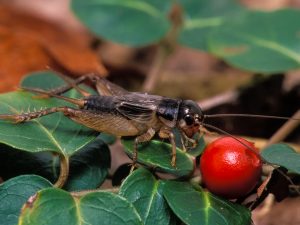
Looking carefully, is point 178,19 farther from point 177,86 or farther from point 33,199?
point 33,199

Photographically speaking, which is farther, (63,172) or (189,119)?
(189,119)

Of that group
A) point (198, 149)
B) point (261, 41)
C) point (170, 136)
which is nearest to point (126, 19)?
point (261, 41)

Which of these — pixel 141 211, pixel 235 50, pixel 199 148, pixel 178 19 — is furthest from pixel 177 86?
pixel 141 211

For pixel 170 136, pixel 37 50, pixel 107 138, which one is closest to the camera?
pixel 170 136

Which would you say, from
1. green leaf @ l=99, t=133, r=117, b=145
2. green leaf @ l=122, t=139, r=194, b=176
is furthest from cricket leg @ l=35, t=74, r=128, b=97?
green leaf @ l=122, t=139, r=194, b=176

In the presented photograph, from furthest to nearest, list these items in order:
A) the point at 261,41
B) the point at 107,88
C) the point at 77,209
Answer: the point at 261,41 → the point at 107,88 → the point at 77,209

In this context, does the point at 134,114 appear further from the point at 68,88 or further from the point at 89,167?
the point at 89,167

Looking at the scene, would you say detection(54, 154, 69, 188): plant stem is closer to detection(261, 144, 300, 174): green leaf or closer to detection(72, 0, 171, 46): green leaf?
detection(261, 144, 300, 174): green leaf
